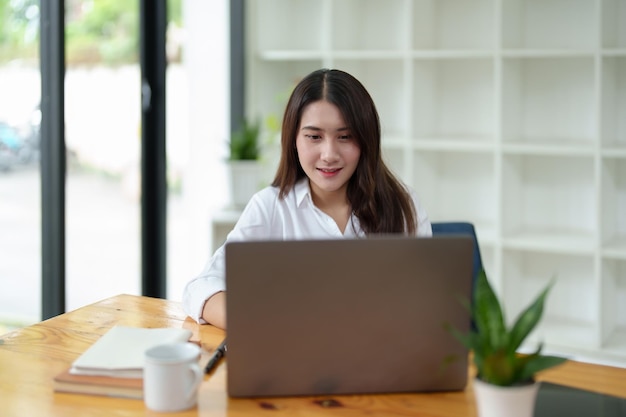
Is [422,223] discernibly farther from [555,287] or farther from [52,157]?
[555,287]

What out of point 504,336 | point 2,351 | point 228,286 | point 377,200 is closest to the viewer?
point 504,336

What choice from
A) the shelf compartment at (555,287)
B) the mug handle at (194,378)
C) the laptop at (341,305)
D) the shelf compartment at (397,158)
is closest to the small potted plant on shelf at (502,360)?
the laptop at (341,305)

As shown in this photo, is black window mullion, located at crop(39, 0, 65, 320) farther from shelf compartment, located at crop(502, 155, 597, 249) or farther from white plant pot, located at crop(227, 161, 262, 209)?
shelf compartment, located at crop(502, 155, 597, 249)

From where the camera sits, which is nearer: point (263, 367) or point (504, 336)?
point (504, 336)

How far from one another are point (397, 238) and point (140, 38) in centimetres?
283

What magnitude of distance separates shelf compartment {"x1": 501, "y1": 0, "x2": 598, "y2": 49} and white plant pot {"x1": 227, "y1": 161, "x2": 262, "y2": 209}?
48.9 inches

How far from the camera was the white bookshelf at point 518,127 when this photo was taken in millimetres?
3539

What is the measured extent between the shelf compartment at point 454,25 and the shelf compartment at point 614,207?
75 centimetres

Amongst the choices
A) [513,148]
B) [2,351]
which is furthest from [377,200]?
[513,148]

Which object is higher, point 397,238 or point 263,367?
point 397,238

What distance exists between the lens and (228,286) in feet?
4.57

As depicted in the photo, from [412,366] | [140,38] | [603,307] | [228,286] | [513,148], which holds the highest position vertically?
[140,38]

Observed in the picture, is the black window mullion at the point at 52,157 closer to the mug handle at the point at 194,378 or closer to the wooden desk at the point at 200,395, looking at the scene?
the wooden desk at the point at 200,395

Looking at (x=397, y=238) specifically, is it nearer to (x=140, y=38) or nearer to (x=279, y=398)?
(x=279, y=398)
